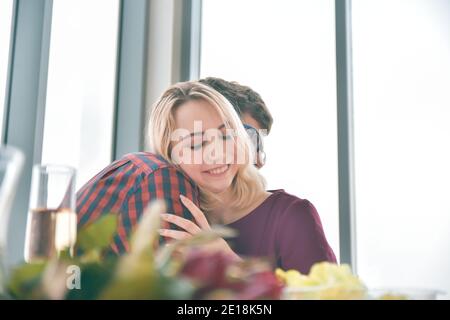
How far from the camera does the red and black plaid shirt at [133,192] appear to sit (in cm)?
109

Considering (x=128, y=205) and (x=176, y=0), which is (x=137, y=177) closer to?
(x=128, y=205)

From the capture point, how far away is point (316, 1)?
237 centimetres

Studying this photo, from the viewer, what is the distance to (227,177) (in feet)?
4.94

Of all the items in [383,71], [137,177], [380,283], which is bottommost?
[380,283]

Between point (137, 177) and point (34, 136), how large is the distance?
2.81ft

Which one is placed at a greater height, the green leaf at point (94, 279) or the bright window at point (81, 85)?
the bright window at point (81, 85)

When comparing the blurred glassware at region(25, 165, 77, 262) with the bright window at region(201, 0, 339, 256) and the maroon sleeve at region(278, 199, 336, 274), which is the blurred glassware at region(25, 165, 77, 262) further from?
the bright window at region(201, 0, 339, 256)

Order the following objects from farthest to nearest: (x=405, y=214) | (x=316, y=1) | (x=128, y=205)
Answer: (x=316, y=1) → (x=405, y=214) → (x=128, y=205)

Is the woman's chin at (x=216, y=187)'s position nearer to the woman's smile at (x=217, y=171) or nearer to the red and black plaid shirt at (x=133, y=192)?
the woman's smile at (x=217, y=171)

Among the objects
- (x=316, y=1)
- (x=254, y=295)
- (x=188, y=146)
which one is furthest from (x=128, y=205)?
(x=316, y=1)

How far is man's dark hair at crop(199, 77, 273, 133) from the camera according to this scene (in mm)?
1923

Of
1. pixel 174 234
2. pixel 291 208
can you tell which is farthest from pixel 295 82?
pixel 174 234

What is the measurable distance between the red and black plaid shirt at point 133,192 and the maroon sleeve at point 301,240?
0.29 m

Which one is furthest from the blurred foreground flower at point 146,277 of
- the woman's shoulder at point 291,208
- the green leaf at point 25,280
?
the woman's shoulder at point 291,208
